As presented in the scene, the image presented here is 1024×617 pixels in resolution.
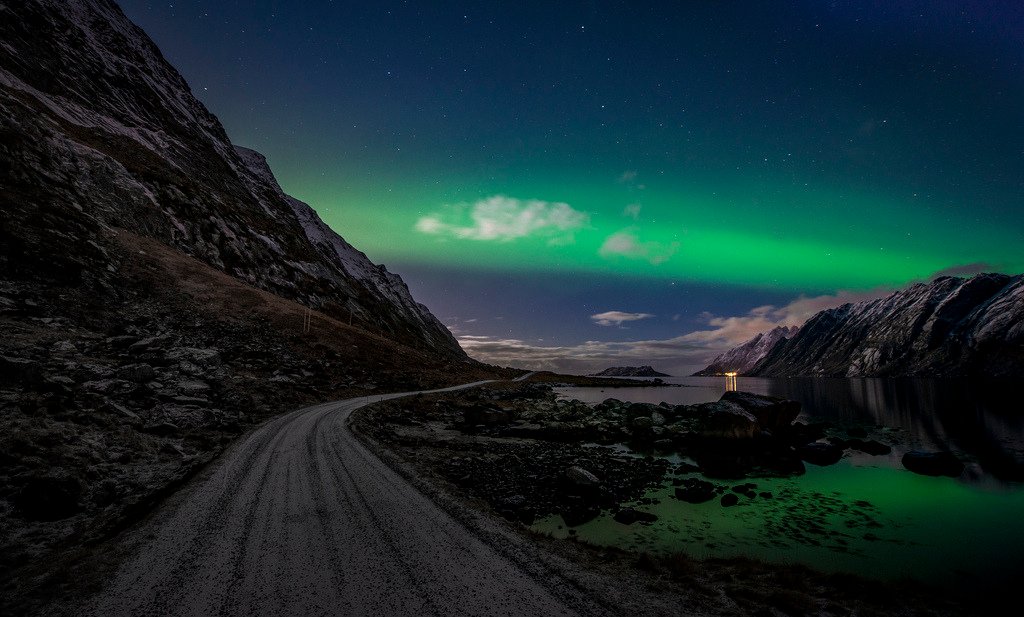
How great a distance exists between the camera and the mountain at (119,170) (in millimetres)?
41656

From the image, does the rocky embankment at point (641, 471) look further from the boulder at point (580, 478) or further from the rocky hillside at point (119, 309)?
the rocky hillside at point (119, 309)

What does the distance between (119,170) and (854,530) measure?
90.4 metres

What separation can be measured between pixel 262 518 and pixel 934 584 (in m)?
18.0

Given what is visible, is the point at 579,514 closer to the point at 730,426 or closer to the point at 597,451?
the point at 597,451

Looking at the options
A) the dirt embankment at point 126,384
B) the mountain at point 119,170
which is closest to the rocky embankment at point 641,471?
the dirt embankment at point 126,384

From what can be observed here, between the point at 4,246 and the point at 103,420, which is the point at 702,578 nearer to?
the point at 103,420

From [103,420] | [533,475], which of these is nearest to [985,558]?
[533,475]

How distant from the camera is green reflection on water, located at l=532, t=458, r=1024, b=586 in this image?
12250mm

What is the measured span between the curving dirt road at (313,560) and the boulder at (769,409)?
29.7m

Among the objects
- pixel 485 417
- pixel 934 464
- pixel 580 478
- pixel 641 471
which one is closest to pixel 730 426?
pixel 934 464

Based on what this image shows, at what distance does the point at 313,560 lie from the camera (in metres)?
8.34

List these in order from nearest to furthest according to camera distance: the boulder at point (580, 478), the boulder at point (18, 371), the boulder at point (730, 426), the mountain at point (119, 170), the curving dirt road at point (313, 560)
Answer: the curving dirt road at point (313, 560) → the boulder at point (580, 478) → the boulder at point (18, 371) → the boulder at point (730, 426) → the mountain at point (119, 170)

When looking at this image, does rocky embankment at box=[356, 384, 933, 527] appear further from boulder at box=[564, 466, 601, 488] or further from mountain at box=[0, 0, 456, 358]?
mountain at box=[0, 0, 456, 358]

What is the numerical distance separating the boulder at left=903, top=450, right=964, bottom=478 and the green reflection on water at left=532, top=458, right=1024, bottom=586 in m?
3.09
